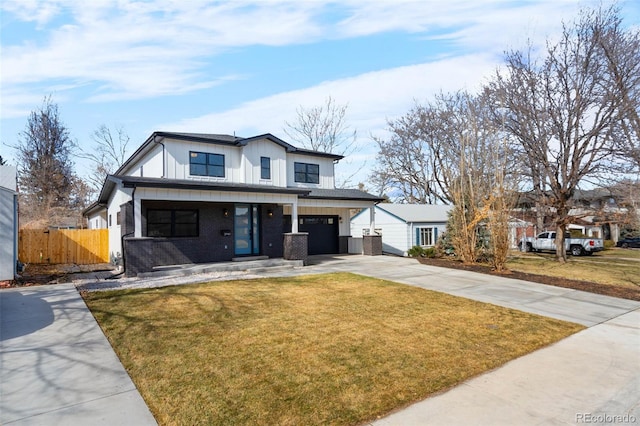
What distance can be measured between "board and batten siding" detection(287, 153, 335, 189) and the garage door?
213 cm

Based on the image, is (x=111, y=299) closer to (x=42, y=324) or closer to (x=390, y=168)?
(x=42, y=324)

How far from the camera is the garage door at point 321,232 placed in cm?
→ 1991

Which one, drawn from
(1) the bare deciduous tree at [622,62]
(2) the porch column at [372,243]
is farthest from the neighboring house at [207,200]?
(1) the bare deciduous tree at [622,62]

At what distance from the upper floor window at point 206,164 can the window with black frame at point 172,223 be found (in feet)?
6.07

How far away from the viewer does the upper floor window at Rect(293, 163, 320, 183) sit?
60.0ft

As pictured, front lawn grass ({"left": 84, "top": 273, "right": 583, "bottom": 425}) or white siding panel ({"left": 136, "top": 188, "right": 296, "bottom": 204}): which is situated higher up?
white siding panel ({"left": 136, "top": 188, "right": 296, "bottom": 204})

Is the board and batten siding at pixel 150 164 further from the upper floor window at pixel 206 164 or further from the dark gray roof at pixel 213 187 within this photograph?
the upper floor window at pixel 206 164

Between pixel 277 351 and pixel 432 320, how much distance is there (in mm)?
3361

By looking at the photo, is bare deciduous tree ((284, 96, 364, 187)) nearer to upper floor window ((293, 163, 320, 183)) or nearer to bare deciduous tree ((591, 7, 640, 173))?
upper floor window ((293, 163, 320, 183))

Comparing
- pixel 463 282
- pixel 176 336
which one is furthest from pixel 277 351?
pixel 463 282

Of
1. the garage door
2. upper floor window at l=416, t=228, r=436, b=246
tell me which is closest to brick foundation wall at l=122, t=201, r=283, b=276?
the garage door

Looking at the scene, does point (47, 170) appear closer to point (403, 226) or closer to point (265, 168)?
point (265, 168)

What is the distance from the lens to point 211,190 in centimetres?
1282

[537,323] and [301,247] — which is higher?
[301,247]
